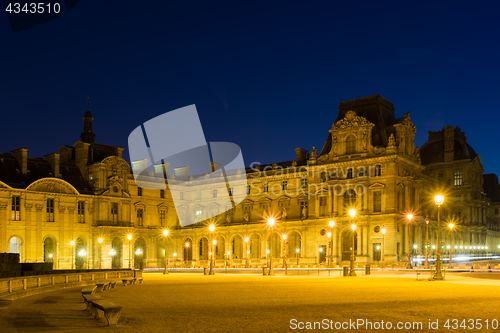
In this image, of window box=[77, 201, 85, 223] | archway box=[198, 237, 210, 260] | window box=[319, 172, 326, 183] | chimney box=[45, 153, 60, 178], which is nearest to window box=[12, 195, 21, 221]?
chimney box=[45, 153, 60, 178]

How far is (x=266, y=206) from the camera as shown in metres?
82.1

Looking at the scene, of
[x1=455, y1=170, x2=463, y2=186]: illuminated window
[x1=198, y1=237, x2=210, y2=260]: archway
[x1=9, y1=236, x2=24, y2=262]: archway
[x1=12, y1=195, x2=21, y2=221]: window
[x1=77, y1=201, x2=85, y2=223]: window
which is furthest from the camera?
[x1=455, y1=170, x2=463, y2=186]: illuminated window

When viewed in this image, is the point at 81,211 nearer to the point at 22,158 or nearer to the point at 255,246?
the point at 22,158

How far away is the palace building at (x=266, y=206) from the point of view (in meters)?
68.3

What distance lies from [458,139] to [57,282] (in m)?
80.7

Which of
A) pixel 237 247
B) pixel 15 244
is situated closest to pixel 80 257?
pixel 15 244

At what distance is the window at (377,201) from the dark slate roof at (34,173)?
3897 cm

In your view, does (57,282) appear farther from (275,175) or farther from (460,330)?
(275,175)

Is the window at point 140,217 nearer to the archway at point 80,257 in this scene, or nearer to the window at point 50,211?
the archway at point 80,257

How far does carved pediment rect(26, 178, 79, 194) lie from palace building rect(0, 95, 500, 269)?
151 millimetres

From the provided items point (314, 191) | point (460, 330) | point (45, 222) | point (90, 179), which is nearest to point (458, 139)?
point (314, 191)

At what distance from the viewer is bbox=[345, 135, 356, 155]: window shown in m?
72.2

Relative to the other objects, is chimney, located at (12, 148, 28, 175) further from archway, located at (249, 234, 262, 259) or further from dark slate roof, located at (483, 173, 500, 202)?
dark slate roof, located at (483, 173, 500, 202)

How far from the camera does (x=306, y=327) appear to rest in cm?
1289
